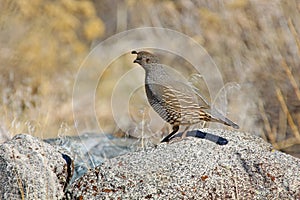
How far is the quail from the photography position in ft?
15.3

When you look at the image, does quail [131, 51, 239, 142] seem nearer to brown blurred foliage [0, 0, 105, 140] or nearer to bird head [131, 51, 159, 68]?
bird head [131, 51, 159, 68]

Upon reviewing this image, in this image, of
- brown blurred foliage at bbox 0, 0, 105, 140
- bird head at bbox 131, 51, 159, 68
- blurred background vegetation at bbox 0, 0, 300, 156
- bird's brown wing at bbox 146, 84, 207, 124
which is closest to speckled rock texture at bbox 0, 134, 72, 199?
bird's brown wing at bbox 146, 84, 207, 124

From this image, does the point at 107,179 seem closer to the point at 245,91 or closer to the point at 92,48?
the point at 245,91

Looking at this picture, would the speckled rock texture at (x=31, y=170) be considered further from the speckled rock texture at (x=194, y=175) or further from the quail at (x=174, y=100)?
the quail at (x=174, y=100)

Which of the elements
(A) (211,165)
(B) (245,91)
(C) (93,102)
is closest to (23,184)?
(A) (211,165)

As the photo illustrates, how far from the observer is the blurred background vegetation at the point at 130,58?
654cm

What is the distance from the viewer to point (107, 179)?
12.4ft

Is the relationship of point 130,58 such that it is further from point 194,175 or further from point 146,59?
point 194,175

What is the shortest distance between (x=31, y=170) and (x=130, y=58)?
4.98m

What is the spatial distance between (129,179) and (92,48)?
514 centimetres

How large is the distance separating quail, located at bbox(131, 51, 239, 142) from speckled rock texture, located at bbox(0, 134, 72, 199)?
0.85m

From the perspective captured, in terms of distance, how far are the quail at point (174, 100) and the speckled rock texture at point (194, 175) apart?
58 centimetres

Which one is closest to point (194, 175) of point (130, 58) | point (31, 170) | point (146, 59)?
point (31, 170)

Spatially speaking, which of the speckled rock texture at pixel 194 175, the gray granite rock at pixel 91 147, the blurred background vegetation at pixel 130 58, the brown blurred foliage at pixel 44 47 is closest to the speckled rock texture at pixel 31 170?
the speckled rock texture at pixel 194 175
